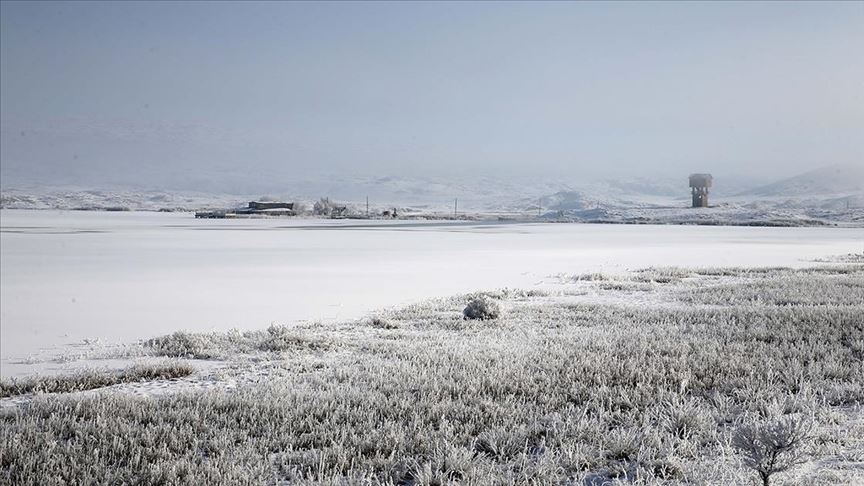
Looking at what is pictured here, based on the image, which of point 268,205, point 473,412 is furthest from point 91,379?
point 268,205

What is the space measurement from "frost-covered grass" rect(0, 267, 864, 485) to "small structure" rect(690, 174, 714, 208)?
368 feet

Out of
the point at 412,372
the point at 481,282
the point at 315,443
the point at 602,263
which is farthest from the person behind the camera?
the point at 602,263

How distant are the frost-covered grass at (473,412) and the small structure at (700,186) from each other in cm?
11210

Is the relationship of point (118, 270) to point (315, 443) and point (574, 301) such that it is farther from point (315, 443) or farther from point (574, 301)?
point (315, 443)

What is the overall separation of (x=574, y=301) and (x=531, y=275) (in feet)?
25.1

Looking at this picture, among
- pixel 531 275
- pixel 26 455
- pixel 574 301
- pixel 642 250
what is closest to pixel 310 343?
pixel 26 455

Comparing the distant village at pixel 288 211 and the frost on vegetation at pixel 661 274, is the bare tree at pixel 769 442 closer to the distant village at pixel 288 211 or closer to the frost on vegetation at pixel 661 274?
the frost on vegetation at pixel 661 274

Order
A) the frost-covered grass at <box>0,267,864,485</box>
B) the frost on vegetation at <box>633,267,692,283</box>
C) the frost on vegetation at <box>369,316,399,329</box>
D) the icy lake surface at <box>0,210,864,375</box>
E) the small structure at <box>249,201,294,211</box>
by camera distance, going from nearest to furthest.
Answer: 1. the frost-covered grass at <box>0,267,864,485</box>
2. the frost on vegetation at <box>369,316,399,329</box>
3. the icy lake surface at <box>0,210,864,375</box>
4. the frost on vegetation at <box>633,267,692,283</box>
5. the small structure at <box>249,201,294,211</box>

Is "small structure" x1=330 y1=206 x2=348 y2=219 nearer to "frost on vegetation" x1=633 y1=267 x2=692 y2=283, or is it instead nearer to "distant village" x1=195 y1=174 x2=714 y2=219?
"distant village" x1=195 y1=174 x2=714 y2=219

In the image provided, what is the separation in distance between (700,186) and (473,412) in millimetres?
121526

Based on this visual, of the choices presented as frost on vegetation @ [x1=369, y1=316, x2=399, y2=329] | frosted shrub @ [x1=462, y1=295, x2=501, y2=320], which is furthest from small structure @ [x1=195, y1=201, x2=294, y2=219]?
frost on vegetation @ [x1=369, y1=316, x2=399, y2=329]

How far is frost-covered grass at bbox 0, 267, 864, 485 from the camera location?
21.4ft

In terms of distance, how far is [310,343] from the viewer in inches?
509

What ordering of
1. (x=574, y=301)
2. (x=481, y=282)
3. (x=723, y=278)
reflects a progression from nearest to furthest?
(x=574, y=301)
(x=481, y=282)
(x=723, y=278)
